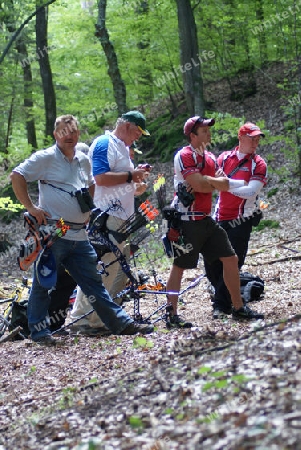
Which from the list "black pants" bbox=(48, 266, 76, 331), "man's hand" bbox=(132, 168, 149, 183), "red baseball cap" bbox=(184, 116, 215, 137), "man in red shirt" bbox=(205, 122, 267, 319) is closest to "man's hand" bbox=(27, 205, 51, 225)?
"man's hand" bbox=(132, 168, 149, 183)

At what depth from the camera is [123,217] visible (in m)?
6.06

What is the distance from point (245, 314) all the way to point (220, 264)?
1.05 metres

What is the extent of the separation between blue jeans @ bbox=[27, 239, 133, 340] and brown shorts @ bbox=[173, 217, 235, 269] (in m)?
0.84

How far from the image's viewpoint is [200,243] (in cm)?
588

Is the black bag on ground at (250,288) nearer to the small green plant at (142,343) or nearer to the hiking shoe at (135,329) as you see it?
the hiking shoe at (135,329)

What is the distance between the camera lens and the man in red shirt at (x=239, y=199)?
20.7ft

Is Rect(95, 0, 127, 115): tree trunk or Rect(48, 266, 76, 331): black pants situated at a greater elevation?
Rect(95, 0, 127, 115): tree trunk

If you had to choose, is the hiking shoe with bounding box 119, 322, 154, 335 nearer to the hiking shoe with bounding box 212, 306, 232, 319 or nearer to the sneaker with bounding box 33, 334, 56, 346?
the sneaker with bounding box 33, 334, 56, 346

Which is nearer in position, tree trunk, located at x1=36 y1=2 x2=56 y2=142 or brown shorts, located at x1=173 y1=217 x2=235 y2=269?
brown shorts, located at x1=173 y1=217 x2=235 y2=269

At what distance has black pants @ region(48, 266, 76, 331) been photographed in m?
6.49

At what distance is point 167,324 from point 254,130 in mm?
2300

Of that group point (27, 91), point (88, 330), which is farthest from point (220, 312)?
point (27, 91)

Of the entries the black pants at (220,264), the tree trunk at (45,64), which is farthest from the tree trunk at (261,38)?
the black pants at (220,264)

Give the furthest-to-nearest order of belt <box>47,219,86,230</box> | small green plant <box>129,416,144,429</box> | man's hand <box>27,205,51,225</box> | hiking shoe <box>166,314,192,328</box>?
1. hiking shoe <box>166,314,192,328</box>
2. belt <box>47,219,86,230</box>
3. man's hand <box>27,205,51,225</box>
4. small green plant <box>129,416,144,429</box>
